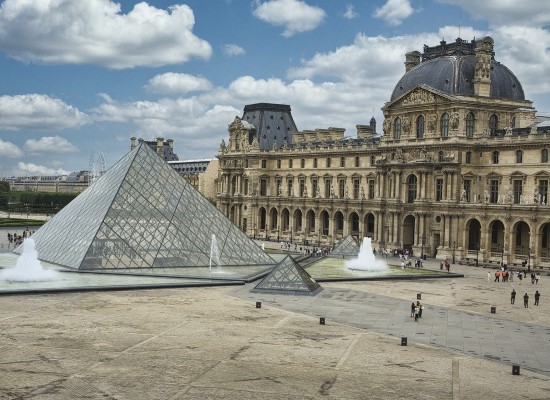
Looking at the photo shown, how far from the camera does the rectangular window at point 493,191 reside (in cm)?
6406

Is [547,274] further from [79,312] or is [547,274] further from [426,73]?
[79,312]

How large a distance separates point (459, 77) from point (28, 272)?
41075mm

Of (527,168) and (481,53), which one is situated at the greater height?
(481,53)

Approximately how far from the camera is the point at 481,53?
65875 millimetres

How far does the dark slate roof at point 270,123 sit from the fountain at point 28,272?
176 feet

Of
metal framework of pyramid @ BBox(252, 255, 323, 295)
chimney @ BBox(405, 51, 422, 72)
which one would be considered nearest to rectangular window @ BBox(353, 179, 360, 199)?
chimney @ BBox(405, 51, 422, 72)

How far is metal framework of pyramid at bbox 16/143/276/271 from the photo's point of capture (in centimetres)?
4681

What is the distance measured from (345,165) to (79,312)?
170 ft

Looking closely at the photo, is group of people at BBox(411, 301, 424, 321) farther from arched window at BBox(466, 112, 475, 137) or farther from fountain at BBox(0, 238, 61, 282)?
arched window at BBox(466, 112, 475, 137)

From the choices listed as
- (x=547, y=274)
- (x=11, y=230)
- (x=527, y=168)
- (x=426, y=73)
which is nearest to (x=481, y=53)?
(x=426, y=73)

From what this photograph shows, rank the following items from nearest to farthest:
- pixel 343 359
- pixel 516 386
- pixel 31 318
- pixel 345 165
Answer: pixel 516 386 → pixel 343 359 → pixel 31 318 → pixel 345 165

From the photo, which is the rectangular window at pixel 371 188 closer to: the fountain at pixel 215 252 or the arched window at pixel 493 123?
the arched window at pixel 493 123

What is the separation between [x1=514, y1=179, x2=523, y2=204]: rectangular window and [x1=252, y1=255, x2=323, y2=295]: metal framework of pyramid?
27.3 m

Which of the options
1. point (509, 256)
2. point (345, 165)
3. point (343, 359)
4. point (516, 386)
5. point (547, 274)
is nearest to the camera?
point (516, 386)
